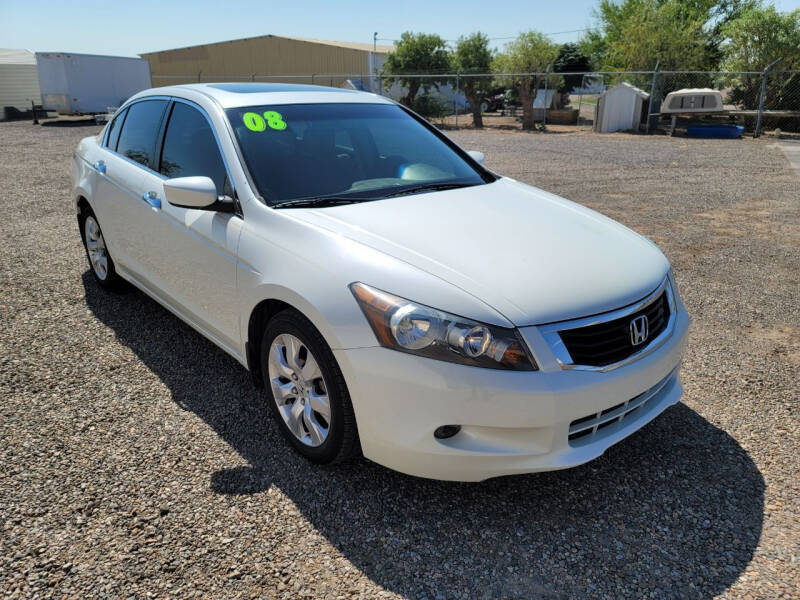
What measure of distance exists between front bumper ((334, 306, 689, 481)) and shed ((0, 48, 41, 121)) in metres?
34.4

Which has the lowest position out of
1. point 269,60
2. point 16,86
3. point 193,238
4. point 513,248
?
point 193,238

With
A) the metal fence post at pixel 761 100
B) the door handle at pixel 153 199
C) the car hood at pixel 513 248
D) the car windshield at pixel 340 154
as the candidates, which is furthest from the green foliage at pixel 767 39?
the door handle at pixel 153 199

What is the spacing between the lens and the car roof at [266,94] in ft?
12.1

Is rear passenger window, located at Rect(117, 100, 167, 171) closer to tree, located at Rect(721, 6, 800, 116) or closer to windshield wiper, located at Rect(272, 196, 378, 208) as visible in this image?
windshield wiper, located at Rect(272, 196, 378, 208)

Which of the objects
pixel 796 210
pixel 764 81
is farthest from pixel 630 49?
pixel 796 210

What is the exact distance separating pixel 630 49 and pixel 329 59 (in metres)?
22.3

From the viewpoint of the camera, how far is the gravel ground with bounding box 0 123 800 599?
2.33 meters

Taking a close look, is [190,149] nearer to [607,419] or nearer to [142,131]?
[142,131]

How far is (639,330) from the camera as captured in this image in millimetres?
2625

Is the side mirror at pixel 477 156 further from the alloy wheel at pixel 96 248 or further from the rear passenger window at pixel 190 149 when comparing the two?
the alloy wheel at pixel 96 248

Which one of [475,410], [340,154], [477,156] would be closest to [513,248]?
[475,410]

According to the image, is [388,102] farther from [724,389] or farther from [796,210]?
[796,210]

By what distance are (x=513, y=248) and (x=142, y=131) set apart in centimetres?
295

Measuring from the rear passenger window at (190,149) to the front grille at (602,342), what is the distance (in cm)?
196
